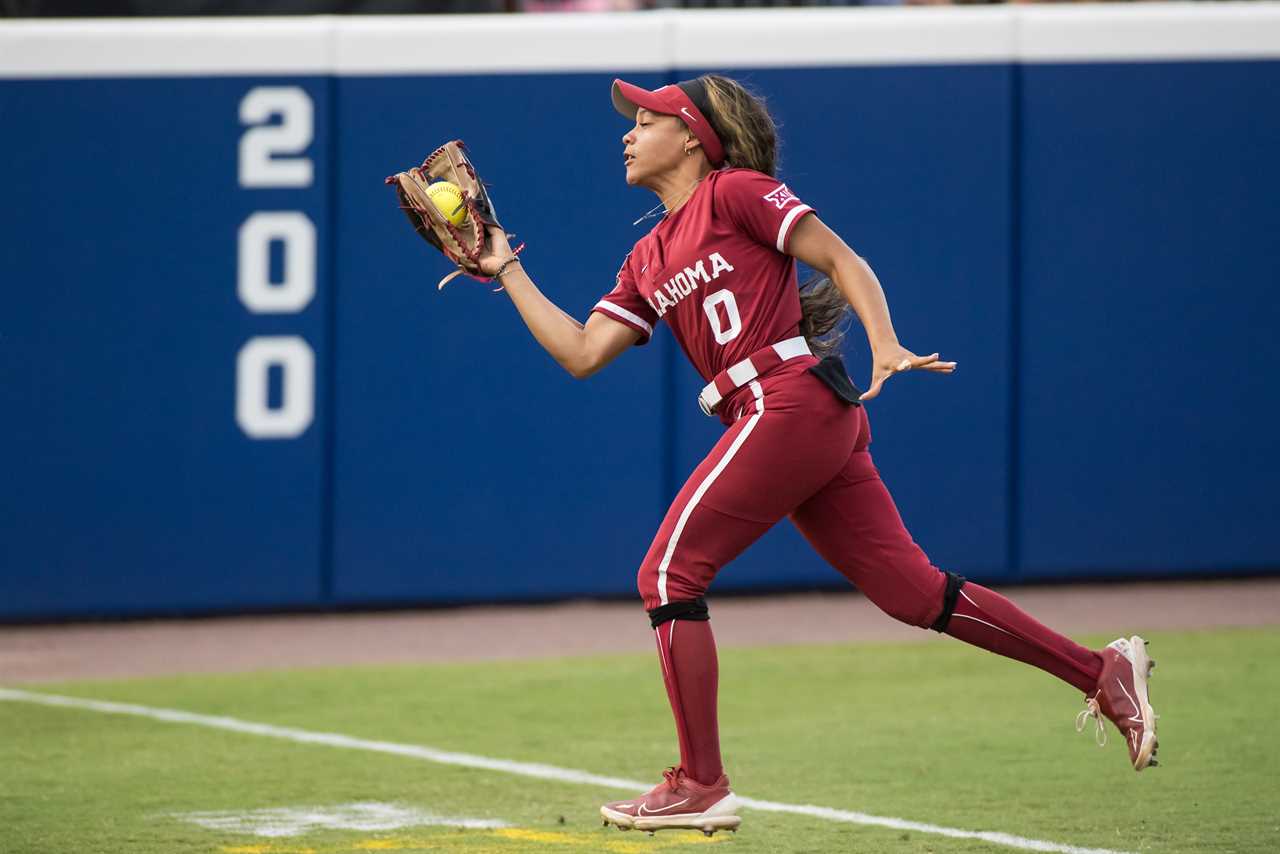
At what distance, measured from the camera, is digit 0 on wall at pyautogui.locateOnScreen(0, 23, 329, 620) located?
1000cm

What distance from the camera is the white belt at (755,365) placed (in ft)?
15.9

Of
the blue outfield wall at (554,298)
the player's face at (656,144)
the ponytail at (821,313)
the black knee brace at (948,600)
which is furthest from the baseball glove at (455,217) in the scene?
the blue outfield wall at (554,298)

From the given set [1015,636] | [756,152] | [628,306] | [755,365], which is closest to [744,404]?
[755,365]

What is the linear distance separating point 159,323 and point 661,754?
15.2 ft

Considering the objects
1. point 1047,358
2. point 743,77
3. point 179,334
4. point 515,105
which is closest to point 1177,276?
point 1047,358

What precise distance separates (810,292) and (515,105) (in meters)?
5.56

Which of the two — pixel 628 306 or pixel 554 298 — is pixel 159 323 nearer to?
pixel 554 298

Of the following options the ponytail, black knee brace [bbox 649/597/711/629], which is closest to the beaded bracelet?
the ponytail

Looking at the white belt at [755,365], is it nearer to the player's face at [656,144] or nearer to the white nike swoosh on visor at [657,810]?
the player's face at [656,144]

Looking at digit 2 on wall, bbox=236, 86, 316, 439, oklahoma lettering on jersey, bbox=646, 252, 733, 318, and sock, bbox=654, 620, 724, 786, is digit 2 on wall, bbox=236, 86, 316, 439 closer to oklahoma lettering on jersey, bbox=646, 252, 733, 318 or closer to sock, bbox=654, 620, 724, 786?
oklahoma lettering on jersey, bbox=646, 252, 733, 318

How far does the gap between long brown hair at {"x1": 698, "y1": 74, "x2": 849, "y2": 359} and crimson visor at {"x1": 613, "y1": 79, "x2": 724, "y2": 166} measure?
2 centimetres

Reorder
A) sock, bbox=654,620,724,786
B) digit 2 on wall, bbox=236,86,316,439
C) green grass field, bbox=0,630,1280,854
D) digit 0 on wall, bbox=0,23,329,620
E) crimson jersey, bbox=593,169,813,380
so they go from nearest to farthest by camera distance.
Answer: sock, bbox=654,620,724,786 < crimson jersey, bbox=593,169,813,380 < green grass field, bbox=0,630,1280,854 < digit 0 on wall, bbox=0,23,329,620 < digit 2 on wall, bbox=236,86,316,439

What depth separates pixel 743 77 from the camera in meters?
10.4

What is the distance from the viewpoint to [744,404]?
4848mm
